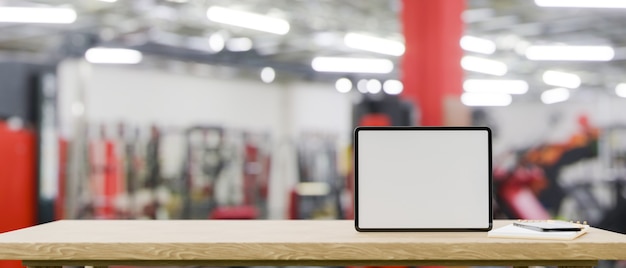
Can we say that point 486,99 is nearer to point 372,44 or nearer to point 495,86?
point 495,86

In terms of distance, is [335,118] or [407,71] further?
[335,118]

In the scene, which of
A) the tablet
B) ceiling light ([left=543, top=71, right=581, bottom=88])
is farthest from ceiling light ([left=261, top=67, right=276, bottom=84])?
the tablet

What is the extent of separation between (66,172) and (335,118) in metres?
8.72

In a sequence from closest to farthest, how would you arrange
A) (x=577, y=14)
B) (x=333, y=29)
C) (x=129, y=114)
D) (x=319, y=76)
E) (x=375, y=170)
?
(x=375, y=170), (x=577, y=14), (x=333, y=29), (x=129, y=114), (x=319, y=76)

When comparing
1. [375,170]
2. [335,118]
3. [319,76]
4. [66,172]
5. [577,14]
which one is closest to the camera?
[375,170]

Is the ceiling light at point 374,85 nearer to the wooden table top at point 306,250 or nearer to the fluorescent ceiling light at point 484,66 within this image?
the fluorescent ceiling light at point 484,66

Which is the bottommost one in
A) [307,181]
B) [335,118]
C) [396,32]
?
[307,181]

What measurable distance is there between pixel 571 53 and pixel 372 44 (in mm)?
3613

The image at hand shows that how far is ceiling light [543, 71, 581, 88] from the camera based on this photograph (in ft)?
51.8

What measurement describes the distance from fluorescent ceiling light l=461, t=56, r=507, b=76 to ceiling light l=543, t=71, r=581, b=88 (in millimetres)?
1607

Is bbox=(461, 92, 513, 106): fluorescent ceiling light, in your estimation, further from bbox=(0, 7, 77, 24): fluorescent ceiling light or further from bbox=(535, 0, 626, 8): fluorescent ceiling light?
bbox=(0, 7, 77, 24): fluorescent ceiling light

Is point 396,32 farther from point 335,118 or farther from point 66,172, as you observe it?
point 66,172

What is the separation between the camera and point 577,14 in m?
10.7

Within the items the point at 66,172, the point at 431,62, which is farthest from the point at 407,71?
the point at 66,172
